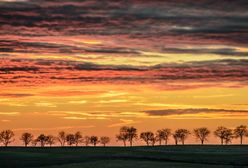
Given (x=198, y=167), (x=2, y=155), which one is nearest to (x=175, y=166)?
(x=198, y=167)

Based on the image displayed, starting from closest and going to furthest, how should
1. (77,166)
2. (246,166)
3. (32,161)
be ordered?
(246,166)
(77,166)
(32,161)

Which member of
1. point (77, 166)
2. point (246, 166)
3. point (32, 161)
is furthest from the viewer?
point (32, 161)

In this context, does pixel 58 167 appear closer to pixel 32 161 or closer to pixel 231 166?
pixel 32 161

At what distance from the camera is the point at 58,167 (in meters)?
94.1

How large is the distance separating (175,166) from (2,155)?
50.8 meters

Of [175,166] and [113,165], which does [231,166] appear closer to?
[175,166]

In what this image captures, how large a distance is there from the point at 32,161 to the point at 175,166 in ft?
118

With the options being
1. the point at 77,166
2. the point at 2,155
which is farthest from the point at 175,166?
the point at 2,155

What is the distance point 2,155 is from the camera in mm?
125500

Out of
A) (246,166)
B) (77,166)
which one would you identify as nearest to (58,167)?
(77,166)

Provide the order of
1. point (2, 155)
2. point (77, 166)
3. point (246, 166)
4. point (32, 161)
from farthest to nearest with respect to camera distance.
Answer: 1. point (2, 155)
2. point (32, 161)
3. point (77, 166)
4. point (246, 166)

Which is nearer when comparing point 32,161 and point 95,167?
point 95,167

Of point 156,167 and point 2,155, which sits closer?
point 156,167

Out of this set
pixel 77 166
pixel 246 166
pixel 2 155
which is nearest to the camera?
pixel 246 166
